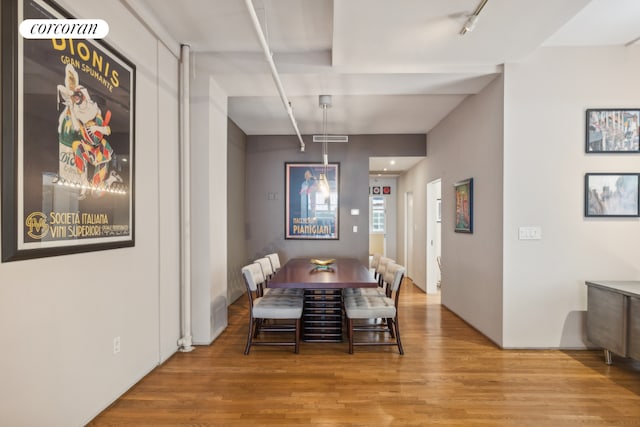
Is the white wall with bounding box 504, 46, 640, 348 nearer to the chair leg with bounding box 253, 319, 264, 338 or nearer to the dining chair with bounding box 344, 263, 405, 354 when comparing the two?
the dining chair with bounding box 344, 263, 405, 354

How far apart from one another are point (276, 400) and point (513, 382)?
6.13ft

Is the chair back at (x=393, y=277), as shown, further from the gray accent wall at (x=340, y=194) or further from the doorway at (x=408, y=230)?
the doorway at (x=408, y=230)

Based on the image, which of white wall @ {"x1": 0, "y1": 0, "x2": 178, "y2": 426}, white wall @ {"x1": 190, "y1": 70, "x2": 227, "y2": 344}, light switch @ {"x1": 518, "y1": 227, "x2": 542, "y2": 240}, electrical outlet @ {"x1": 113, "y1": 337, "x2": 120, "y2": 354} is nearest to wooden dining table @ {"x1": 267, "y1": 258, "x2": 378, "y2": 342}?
white wall @ {"x1": 190, "y1": 70, "x2": 227, "y2": 344}

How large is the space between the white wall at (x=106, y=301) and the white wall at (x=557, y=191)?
3232mm

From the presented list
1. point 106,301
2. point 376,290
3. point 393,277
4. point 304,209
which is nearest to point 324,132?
point 304,209

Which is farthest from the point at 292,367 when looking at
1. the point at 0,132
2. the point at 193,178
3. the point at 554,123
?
the point at 554,123

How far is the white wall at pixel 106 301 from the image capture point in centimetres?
169

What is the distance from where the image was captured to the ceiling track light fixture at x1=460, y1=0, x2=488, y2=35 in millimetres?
2400

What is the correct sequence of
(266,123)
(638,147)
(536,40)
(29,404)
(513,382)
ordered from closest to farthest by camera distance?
(29,404)
(513,382)
(536,40)
(638,147)
(266,123)

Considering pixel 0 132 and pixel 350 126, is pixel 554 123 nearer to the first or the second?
pixel 350 126

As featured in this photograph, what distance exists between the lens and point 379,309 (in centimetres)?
330

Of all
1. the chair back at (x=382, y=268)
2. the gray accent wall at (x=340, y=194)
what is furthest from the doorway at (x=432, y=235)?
the chair back at (x=382, y=268)

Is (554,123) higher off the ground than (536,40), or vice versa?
(536,40)

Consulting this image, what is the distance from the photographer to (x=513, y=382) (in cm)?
275
